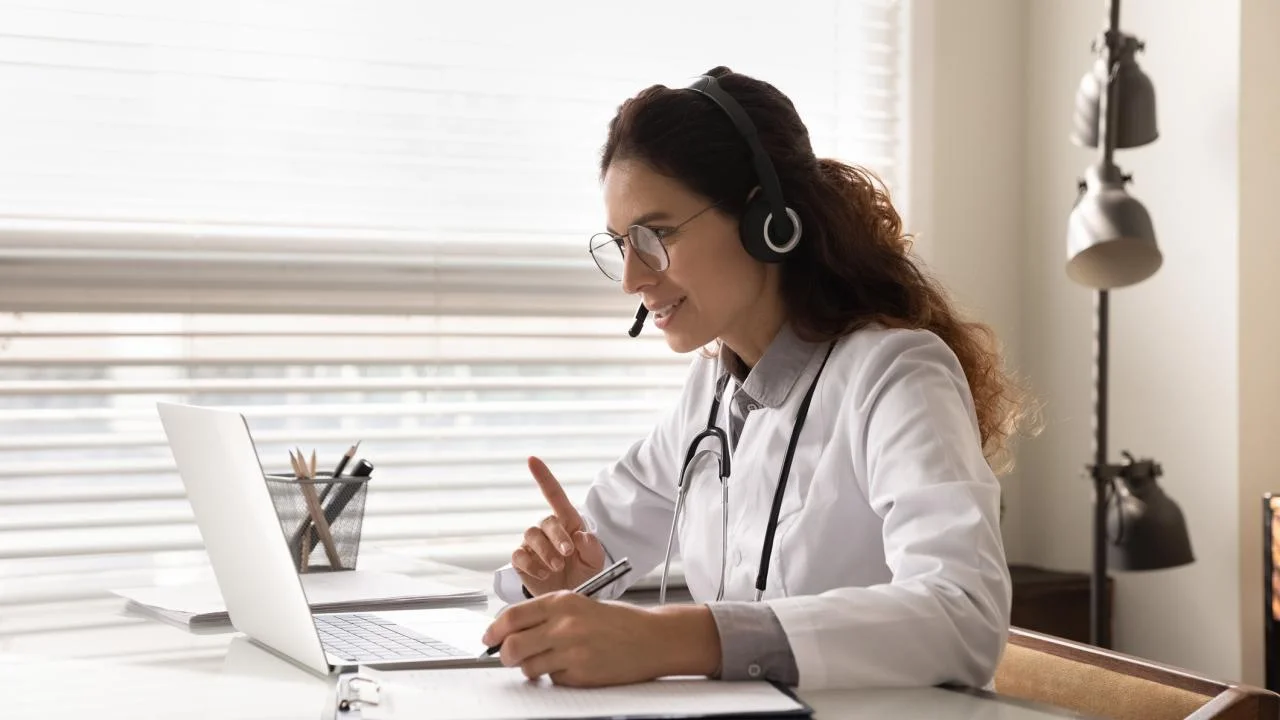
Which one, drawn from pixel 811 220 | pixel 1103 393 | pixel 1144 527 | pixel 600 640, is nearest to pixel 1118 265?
pixel 1103 393

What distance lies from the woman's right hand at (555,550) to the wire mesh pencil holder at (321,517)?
26cm

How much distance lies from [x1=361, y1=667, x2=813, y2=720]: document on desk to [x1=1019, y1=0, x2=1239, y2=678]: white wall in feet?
6.13

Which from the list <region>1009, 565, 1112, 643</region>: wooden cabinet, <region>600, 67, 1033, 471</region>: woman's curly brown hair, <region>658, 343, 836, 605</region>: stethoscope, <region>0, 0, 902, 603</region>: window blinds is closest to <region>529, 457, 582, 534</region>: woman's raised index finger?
<region>658, 343, 836, 605</region>: stethoscope

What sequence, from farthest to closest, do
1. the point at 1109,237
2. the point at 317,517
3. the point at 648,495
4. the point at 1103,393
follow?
the point at 1103,393 → the point at 1109,237 → the point at 648,495 → the point at 317,517

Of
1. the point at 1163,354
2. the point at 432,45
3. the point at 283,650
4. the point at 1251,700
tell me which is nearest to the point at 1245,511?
the point at 1163,354

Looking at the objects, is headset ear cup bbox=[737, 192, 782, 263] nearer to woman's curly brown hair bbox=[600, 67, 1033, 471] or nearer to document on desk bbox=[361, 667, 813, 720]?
woman's curly brown hair bbox=[600, 67, 1033, 471]

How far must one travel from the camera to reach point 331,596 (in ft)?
4.84

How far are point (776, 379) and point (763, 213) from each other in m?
0.19

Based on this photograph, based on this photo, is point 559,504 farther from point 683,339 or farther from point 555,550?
point 683,339

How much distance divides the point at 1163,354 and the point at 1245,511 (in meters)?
0.35

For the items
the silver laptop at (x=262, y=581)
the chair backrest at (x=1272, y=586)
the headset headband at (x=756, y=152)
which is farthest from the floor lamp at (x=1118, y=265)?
the silver laptop at (x=262, y=581)

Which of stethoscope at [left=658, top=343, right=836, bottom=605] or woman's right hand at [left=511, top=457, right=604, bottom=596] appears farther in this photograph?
woman's right hand at [left=511, top=457, right=604, bottom=596]

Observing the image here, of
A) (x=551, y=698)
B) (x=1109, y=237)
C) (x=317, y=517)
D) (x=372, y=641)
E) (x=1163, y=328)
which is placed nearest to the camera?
(x=551, y=698)

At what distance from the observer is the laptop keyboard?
1.15 metres
